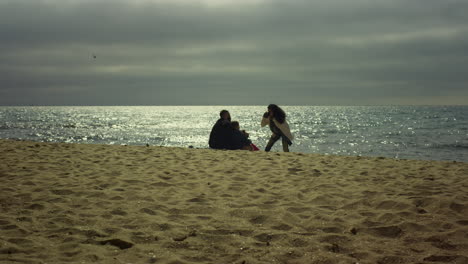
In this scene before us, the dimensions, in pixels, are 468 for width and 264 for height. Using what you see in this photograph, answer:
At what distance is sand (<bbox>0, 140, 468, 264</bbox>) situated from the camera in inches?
156

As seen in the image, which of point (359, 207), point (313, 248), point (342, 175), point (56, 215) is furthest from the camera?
A: point (342, 175)

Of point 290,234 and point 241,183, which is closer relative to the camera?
point 290,234

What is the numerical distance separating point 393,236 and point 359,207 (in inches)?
43.2

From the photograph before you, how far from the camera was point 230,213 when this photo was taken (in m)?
5.30

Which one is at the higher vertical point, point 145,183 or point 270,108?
point 270,108

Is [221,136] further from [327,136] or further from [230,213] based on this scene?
[327,136]

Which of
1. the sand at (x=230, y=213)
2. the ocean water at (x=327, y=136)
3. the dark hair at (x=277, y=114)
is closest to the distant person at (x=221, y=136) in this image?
the dark hair at (x=277, y=114)

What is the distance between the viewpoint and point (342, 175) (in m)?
7.92

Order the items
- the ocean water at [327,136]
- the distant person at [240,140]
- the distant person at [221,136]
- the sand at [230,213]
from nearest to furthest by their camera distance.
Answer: the sand at [230,213] → the distant person at [221,136] → the distant person at [240,140] → the ocean water at [327,136]

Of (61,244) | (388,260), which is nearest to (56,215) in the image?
(61,244)

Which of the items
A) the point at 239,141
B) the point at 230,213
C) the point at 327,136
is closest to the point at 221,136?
the point at 239,141

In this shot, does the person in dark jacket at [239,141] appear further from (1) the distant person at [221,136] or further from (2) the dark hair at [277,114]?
(2) the dark hair at [277,114]

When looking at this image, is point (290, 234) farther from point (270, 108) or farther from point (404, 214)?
point (270, 108)

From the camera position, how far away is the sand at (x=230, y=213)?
3969 mm
